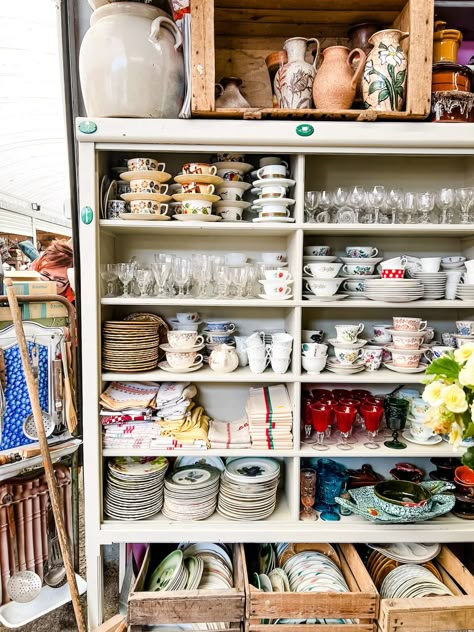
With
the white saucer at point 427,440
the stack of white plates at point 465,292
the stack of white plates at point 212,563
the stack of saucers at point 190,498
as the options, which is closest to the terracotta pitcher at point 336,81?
the stack of white plates at point 465,292

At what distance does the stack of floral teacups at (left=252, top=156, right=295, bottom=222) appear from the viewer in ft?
5.42

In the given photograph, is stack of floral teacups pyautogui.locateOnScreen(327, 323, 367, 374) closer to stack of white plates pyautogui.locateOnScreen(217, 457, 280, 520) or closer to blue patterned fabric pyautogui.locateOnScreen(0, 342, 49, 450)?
stack of white plates pyautogui.locateOnScreen(217, 457, 280, 520)

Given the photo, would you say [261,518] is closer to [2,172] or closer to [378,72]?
[378,72]

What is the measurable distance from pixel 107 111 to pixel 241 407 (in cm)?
134

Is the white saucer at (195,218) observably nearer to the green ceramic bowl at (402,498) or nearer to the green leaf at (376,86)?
A: the green leaf at (376,86)

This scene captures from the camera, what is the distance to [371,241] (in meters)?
2.00

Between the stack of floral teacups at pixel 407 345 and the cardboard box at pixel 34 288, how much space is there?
1.46 meters

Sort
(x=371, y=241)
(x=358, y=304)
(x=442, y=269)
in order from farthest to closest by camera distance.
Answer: (x=371, y=241)
(x=442, y=269)
(x=358, y=304)

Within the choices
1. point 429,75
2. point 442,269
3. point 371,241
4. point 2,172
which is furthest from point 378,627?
point 2,172

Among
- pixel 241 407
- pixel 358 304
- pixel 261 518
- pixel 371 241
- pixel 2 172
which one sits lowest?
pixel 261 518

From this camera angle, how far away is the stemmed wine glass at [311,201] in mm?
1732

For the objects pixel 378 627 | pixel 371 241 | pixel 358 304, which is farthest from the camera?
pixel 371 241

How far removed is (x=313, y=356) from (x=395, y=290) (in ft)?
1.30

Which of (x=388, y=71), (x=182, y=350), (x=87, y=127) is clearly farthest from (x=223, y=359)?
(x=388, y=71)
